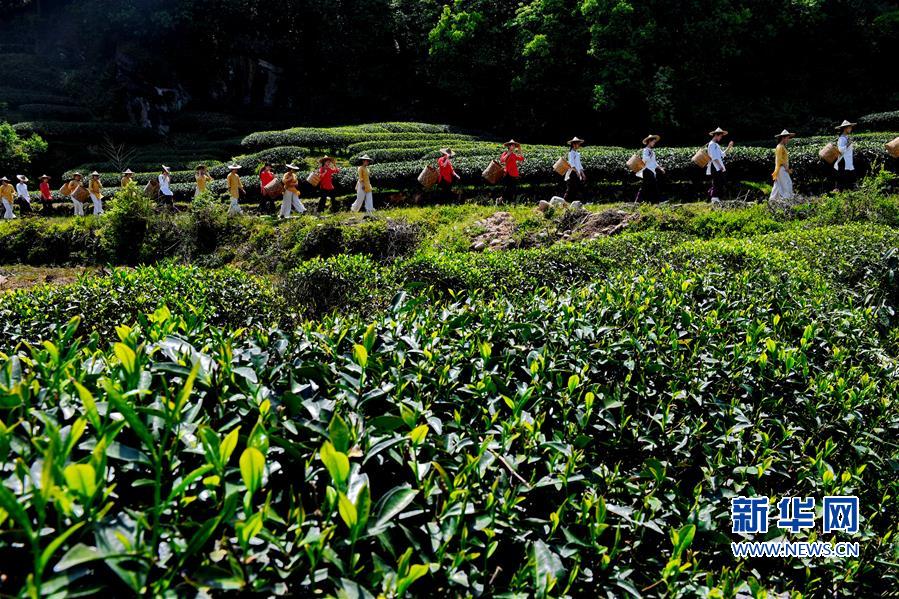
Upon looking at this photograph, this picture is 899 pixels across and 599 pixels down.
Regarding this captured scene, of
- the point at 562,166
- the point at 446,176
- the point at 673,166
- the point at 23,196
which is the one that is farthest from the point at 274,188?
the point at 23,196

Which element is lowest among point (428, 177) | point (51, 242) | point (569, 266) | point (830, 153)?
point (51, 242)

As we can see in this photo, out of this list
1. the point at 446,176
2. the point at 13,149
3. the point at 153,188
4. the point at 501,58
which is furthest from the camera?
the point at 501,58

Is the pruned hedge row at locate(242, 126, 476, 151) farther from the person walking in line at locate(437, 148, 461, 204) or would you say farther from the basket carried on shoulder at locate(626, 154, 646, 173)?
the basket carried on shoulder at locate(626, 154, 646, 173)

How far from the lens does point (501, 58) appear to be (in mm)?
25703

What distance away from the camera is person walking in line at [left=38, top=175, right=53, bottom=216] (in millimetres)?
16828

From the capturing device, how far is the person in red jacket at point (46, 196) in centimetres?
1682

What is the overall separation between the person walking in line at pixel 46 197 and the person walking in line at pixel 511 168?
41.8 feet

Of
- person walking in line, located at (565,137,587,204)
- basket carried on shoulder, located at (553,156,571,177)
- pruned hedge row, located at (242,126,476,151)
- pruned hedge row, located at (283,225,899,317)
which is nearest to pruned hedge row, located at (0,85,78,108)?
pruned hedge row, located at (242,126,476,151)

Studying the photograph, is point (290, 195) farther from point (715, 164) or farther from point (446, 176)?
point (715, 164)

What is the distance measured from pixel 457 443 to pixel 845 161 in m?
13.2

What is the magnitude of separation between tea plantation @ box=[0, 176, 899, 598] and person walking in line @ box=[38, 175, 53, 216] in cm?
1470

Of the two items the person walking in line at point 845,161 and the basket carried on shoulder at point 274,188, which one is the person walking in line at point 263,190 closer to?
the basket carried on shoulder at point 274,188

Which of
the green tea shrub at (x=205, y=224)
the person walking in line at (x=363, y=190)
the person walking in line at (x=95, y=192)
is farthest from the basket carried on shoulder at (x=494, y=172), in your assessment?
the person walking in line at (x=95, y=192)

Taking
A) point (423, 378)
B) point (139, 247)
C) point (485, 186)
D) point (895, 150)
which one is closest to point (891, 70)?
point (895, 150)
